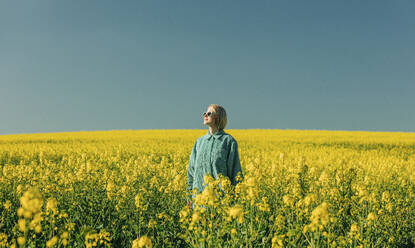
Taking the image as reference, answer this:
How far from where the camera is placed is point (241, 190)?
3.46 metres

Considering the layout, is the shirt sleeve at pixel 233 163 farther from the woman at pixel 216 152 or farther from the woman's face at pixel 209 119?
the woman's face at pixel 209 119

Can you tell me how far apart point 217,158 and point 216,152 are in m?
0.09

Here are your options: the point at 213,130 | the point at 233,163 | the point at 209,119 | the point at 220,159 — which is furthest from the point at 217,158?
the point at 209,119

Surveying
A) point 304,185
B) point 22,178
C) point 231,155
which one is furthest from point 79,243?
point 304,185

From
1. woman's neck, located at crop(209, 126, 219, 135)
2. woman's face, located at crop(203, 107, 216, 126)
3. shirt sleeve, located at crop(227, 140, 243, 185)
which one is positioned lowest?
shirt sleeve, located at crop(227, 140, 243, 185)

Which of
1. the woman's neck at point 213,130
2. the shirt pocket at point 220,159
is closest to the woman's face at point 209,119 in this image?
the woman's neck at point 213,130

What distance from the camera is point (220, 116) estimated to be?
4453 millimetres

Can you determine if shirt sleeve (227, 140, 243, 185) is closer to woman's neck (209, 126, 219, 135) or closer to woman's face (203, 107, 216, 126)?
woman's neck (209, 126, 219, 135)

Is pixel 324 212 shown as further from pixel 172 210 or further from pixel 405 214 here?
pixel 405 214

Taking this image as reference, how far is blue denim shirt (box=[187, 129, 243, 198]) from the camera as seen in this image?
436 centimetres

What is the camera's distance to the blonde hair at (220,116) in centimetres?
443

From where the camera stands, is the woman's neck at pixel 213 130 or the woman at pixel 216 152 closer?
the woman at pixel 216 152

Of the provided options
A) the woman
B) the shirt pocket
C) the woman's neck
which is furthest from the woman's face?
the shirt pocket

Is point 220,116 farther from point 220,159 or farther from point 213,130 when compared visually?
point 220,159
